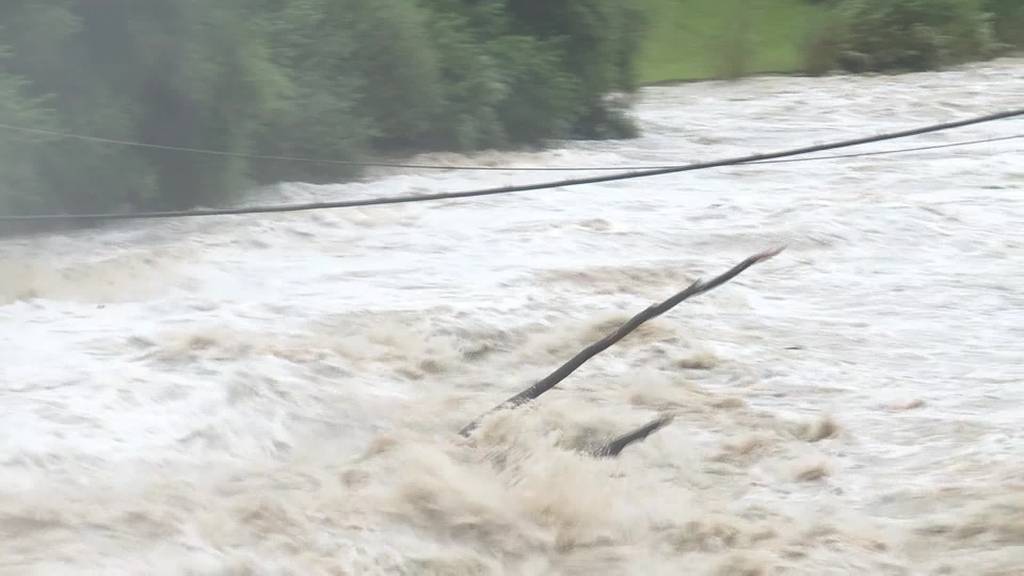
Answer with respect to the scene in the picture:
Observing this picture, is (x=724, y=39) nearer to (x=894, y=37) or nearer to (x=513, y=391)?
(x=894, y=37)

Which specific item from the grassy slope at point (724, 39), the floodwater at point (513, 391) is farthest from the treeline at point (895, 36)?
the floodwater at point (513, 391)

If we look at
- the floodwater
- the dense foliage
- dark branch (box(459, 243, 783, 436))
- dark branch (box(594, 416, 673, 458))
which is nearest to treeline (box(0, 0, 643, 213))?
the floodwater

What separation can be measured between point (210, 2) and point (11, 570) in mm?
6053

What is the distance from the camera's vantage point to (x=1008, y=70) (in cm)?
2098

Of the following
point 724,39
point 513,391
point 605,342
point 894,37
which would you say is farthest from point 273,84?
point 894,37

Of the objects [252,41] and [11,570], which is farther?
[252,41]

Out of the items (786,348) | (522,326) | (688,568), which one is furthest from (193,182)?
(688,568)

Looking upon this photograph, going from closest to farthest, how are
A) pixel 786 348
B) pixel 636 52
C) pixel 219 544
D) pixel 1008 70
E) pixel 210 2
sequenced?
pixel 219 544 → pixel 786 348 → pixel 210 2 → pixel 636 52 → pixel 1008 70

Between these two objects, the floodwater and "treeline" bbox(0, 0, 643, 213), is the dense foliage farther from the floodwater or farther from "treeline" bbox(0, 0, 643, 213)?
the floodwater

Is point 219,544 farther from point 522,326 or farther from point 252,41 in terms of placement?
point 252,41

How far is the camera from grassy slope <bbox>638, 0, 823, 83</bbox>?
2131 centimetres

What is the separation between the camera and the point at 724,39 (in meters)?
21.7

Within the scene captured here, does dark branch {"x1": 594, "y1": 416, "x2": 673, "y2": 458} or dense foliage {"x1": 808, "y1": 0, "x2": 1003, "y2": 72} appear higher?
dark branch {"x1": 594, "y1": 416, "x2": 673, "y2": 458}

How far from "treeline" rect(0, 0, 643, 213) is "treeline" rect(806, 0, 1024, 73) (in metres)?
7.43
